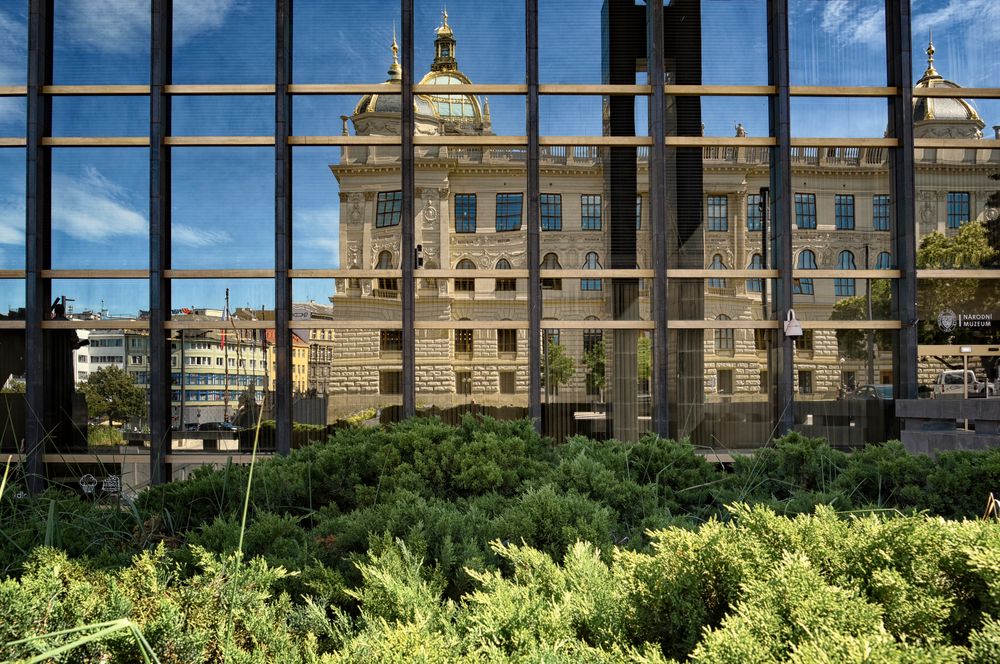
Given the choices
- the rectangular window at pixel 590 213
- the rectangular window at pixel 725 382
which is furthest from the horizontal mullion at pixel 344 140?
the rectangular window at pixel 725 382

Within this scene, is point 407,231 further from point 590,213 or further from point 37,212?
point 37,212

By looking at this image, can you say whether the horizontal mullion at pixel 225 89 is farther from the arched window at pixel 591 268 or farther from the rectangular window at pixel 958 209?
the rectangular window at pixel 958 209

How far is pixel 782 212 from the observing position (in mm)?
16672

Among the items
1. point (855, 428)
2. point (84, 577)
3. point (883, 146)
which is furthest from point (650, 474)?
point (883, 146)

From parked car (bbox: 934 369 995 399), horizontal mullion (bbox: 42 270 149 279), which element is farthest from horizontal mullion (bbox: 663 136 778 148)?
horizontal mullion (bbox: 42 270 149 279)

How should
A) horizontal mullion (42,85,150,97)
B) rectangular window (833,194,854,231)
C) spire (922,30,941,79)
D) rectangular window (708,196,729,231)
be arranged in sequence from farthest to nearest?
spire (922,30,941,79) < rectangular window (833,194,854,231) < rectangular window (708,196,729,231) < horizontal mullion (42,85,150,97)

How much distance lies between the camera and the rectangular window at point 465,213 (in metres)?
16.8

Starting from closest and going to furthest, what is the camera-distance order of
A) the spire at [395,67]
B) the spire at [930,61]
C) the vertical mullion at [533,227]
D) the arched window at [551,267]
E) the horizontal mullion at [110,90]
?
the vertical mullion at [533,227], the horizontal mullion at [110,90], the arched window at [551,267], the spire at [395,67], the spire at [930,61]

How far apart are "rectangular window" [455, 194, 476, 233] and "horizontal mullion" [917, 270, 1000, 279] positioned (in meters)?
10.8

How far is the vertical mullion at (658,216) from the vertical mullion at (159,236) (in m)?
11.4

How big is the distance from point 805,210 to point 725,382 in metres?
4.66

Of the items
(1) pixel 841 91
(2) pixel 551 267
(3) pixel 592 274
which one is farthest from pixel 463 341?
(1) pixel 841 91

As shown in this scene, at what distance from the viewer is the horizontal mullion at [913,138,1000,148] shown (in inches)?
667

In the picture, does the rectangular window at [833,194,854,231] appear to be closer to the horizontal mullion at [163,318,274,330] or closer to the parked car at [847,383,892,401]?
the parked car at [847,383,892,401]
